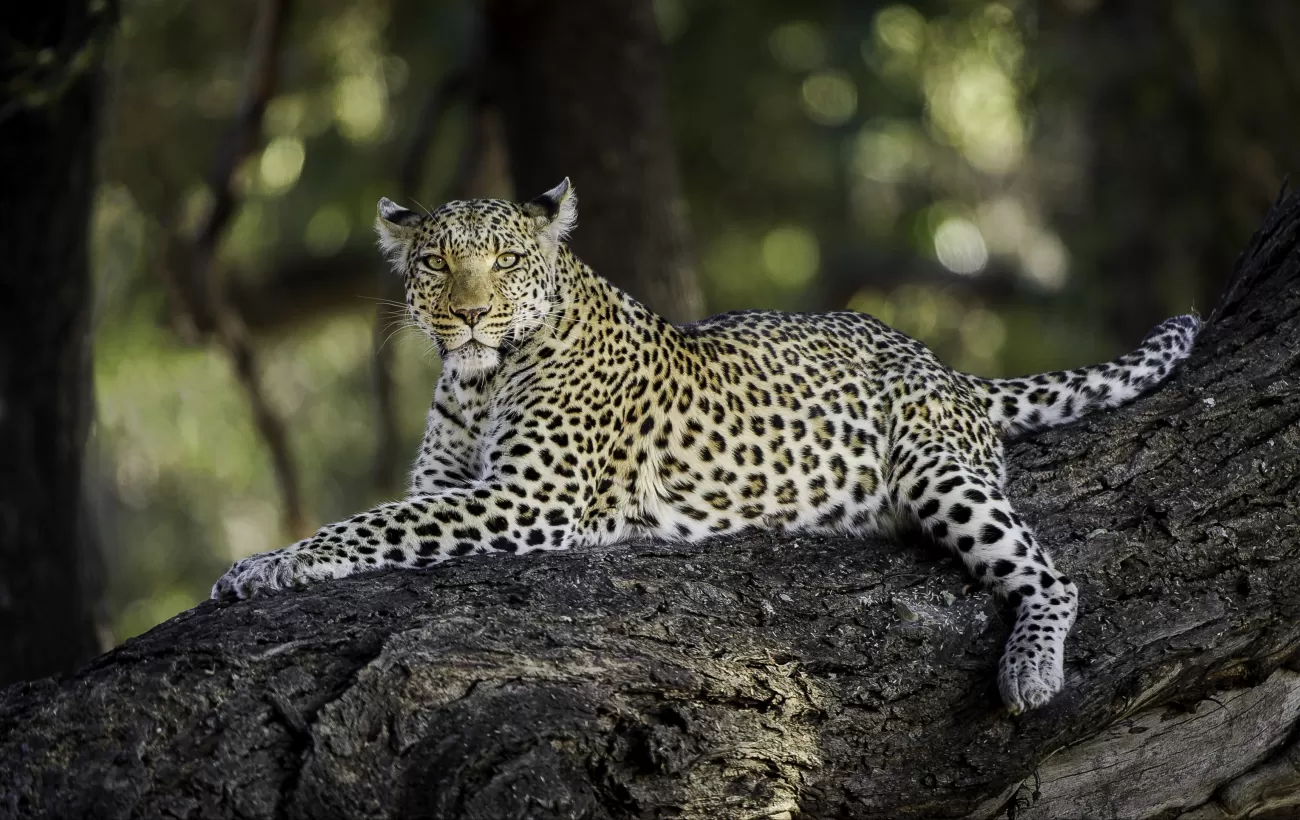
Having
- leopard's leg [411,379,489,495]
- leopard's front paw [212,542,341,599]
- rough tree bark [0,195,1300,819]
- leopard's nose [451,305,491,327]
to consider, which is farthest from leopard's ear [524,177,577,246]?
leopard's front paw [212,542,341,599]

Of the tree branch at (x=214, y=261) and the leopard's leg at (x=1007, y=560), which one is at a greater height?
the tree branch at (x=214, y=261)

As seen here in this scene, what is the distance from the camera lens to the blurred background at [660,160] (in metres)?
11.6

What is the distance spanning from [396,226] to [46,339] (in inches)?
161

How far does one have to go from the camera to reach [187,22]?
18.4 metres

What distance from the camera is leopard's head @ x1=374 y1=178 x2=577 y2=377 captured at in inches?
266

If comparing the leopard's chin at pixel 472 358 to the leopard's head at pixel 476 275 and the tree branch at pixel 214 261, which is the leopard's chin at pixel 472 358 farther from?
the tree branch at pixel 214 261

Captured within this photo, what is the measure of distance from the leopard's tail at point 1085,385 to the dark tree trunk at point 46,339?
6073 mm

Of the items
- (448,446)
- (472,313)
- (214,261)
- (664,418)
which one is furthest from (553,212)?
(214,261)

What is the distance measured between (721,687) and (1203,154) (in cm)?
1321

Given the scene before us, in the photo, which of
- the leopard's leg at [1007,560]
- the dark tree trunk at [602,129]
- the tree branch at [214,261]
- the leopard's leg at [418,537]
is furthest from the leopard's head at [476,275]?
the tree branch at [214,261]

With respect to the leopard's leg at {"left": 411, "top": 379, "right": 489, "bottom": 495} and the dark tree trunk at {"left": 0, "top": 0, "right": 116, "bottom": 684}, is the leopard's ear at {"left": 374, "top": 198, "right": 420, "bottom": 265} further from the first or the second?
the dark tree trunk at {"left": 0, "top": 0, "right": 116, "bottom": 684}

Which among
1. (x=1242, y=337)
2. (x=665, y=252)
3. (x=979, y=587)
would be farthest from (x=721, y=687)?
(x=665, y=252)

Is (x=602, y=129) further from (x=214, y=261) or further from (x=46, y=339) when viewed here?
(x=46, y=339)

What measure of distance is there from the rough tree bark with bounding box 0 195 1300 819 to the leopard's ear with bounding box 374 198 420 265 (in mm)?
1834
